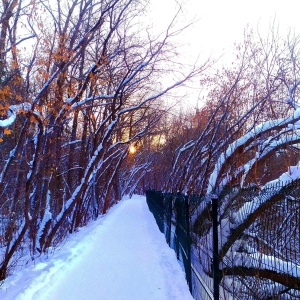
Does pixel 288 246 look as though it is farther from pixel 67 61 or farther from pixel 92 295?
pixel 67 61

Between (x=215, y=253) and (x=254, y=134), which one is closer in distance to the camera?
(x=215, y=253)

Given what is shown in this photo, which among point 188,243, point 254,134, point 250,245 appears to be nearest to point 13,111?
point 188,243

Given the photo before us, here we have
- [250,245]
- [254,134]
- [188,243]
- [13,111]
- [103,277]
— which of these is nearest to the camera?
[250,245]

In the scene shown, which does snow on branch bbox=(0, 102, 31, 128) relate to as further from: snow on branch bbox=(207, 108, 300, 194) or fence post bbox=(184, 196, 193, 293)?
snow on branch bbox=(207, 108, 300, 194)

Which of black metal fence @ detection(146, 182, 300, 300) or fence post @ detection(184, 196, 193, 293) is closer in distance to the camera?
black metal fence @ detection(146, 182, 300, 300)

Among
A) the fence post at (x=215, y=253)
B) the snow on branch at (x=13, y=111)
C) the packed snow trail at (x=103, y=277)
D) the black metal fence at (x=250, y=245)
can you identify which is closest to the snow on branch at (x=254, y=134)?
the packed snow trail at (x=103, y=277)

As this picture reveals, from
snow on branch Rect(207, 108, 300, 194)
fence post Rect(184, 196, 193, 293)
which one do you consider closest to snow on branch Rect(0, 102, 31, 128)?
fence post Rect(184, 196, 193, 293)

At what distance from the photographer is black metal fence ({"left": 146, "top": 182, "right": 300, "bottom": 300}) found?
2861mm

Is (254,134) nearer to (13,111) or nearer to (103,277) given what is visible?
(103,277)

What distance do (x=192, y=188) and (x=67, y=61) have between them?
13.2m

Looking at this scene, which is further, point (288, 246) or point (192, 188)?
point (192, 188)

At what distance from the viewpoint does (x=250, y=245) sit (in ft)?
12.2

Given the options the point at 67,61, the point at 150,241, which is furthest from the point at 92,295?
the point at 67,61

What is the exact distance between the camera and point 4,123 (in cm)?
687
